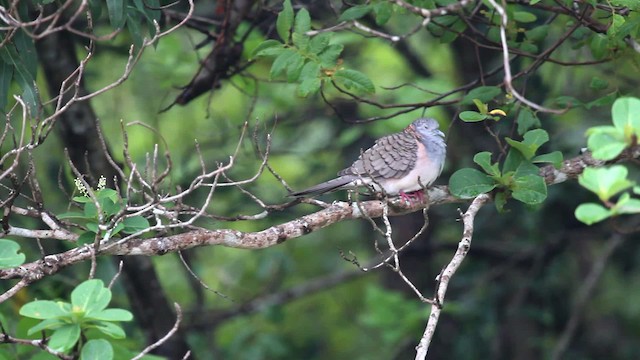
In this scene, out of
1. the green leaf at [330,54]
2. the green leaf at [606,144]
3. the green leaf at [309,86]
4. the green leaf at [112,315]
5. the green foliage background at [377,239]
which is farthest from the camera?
the green foliage background at [377,239]

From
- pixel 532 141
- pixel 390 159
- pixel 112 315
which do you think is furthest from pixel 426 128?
pixel 112 315

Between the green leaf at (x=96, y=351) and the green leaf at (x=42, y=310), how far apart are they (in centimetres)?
21

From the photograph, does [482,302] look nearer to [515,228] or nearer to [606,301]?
[515,228]

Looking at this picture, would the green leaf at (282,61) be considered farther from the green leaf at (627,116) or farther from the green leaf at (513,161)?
the green leaf at (627,116)

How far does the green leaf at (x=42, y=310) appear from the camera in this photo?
3178mm

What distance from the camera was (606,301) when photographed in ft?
30.7

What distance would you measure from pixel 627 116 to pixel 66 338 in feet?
6.72

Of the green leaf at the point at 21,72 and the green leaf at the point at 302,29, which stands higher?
the green leaf at the point at 21,72

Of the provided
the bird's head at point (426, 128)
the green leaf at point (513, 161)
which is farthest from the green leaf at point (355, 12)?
the bird's head at point (426, 128)

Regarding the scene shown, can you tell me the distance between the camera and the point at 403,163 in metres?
6.05

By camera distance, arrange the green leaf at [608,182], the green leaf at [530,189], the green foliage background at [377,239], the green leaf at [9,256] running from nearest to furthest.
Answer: the green leaf at [608,182] < the green leaf at [9,256] < the green leaf at [530,189] < the green foliage background at [377,239]

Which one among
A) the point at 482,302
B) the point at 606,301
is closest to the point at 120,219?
the point at 482,302

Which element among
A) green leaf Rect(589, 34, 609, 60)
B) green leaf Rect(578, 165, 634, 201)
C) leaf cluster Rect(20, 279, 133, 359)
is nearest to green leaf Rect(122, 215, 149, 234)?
leaf cluster Rect(20, 279, 133, 359)

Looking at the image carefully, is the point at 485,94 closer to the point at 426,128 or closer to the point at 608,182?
the point at 426,128
